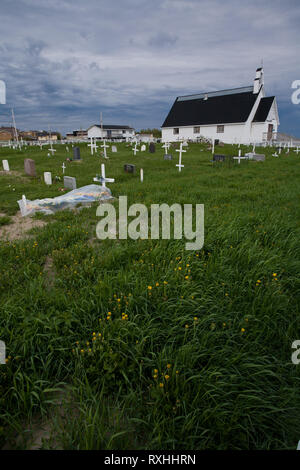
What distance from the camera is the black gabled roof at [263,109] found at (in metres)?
32.4

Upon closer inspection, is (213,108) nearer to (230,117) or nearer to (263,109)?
(230,117)

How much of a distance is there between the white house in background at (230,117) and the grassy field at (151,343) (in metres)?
33.4

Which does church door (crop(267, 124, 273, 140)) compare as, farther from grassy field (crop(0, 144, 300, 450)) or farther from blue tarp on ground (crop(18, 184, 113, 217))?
grassy field (crop(0, 144, 300, 450))

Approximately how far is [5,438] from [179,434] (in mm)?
1293

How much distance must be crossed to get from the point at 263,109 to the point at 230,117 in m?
4.37

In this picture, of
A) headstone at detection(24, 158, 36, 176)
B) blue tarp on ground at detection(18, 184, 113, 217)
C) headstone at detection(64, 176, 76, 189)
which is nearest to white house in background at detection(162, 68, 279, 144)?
headstone at detection(24, 158, 36, 176)

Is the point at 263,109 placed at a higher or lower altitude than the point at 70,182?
higher

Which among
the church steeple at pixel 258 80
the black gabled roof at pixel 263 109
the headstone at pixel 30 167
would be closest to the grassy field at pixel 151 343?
the headstone at pixel 30 167

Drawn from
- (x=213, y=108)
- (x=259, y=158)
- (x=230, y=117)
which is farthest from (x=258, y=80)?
(x=259, y=158)

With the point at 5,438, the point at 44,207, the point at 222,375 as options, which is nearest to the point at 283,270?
the point at 222,375

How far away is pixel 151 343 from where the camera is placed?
99.0 inches

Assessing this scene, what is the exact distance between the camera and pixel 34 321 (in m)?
2.72

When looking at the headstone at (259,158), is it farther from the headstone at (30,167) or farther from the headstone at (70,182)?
the headstone at (30,167)

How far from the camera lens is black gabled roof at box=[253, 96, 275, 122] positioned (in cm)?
3238
